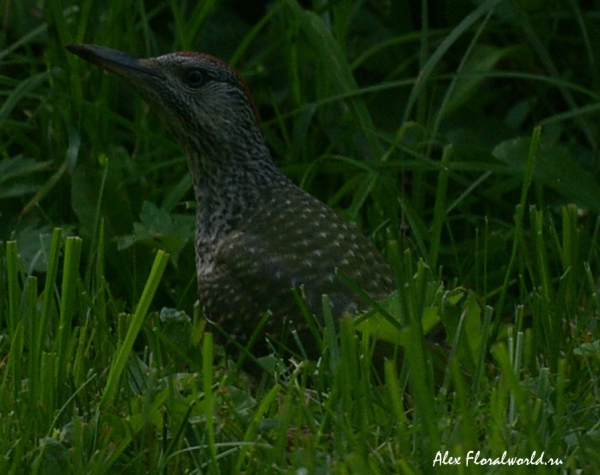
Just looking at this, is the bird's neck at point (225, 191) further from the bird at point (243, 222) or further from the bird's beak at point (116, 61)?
the bird's beak at point (116, 61)

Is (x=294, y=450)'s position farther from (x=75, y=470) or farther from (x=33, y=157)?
(x=33, y=157)

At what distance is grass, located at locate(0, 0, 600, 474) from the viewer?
7.72 feet

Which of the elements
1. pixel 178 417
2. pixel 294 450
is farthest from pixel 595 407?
pixel 178 417

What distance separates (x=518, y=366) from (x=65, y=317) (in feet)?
3.02

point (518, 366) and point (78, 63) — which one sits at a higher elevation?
point (78, 63)

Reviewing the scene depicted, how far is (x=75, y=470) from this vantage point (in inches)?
89.4

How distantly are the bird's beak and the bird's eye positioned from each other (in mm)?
80

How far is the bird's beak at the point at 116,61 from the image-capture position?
350 centimetres

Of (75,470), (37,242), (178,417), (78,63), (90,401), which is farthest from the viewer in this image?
(78,63)

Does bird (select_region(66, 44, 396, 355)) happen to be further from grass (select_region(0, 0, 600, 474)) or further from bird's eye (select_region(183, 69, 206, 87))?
grass (select_region(0, 0, 600, 474))

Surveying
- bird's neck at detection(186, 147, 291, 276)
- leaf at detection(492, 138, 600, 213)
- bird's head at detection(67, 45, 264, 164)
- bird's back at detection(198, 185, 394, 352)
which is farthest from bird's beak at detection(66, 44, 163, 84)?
leaf at detection(492, 138, 600, 213)

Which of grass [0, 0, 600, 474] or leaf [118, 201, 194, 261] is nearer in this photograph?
grass [0, 0, 600, 474]

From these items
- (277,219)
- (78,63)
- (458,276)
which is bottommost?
(458,276)

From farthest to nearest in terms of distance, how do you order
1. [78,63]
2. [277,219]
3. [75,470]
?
1. [78,63]
2. [277,219]
3. [75,470]
